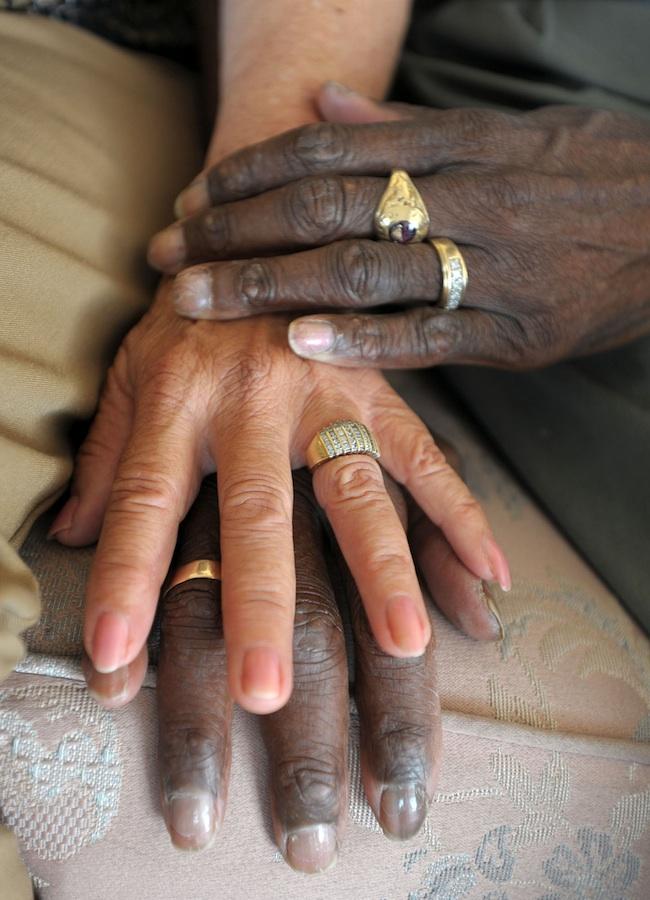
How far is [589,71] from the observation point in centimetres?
87

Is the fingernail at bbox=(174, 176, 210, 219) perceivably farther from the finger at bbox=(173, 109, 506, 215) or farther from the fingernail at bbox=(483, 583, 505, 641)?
the fingernail at bbox=(483, 583, 505, 641)

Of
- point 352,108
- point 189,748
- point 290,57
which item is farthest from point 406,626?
point 290,57

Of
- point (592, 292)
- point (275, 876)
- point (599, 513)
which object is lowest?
point (275, 876)

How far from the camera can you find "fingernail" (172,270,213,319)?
665 millimetres

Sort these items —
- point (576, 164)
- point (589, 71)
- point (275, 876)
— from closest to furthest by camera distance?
1. point (275, 876)
2. point (576, 164)
3. point (589, 71)

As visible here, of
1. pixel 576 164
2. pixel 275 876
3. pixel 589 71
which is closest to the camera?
pixel 275 876

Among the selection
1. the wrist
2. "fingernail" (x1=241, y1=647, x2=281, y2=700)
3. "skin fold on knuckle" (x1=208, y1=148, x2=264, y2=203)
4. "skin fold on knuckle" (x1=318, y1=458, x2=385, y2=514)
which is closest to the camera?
"fingernail" (x1=241, y1=647, x2=281, y2=700)

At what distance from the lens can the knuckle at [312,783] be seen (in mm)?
506

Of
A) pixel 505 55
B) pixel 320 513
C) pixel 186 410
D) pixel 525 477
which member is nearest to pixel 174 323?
pixel 186 410

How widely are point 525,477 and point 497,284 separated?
0.75 feet

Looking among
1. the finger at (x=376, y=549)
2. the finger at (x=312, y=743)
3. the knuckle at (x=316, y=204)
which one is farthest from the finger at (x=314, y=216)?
the finger at (x=312, y=743)

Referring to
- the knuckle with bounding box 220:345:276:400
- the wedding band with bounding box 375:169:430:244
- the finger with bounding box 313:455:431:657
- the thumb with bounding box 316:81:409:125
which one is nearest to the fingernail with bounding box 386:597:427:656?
the finger with bounding box 313:455:431:657

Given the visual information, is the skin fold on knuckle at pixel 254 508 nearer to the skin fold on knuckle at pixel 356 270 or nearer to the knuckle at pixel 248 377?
the knuckle at pixel 248 377

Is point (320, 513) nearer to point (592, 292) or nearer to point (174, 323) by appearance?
point (174, 323)
